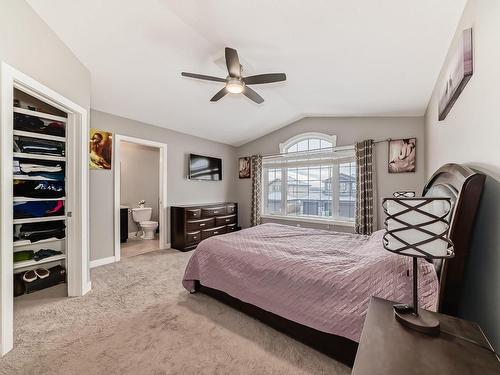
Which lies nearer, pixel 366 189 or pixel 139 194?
pixel 366 189

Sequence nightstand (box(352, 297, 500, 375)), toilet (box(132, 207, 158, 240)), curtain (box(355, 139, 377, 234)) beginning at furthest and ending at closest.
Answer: toilet (box(132, 207, 158, 240)) → curtain (box(355, 139, 377, 234)) → nightstand (box(352, 297, 500, 375))

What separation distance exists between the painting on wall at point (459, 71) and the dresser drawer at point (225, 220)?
13.7ft

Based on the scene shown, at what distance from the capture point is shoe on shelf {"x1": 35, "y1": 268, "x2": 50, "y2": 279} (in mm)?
2715

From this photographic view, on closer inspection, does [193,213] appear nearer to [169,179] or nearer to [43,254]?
[169,179]

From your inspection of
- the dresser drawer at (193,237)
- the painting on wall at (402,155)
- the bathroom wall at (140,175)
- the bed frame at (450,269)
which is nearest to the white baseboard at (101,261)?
A: the dresser drawer at (193,237)

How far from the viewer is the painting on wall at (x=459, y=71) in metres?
1.38

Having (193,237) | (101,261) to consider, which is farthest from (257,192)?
(101,261)

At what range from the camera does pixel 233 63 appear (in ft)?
7.42

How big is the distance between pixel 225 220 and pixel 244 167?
5.03 ft

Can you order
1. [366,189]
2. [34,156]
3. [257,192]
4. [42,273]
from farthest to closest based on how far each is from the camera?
[257,192] → [366,189] → [42,273] → [34,156]

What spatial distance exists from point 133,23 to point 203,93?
1.40 meters

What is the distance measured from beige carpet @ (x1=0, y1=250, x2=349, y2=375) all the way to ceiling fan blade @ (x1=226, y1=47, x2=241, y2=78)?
254cm

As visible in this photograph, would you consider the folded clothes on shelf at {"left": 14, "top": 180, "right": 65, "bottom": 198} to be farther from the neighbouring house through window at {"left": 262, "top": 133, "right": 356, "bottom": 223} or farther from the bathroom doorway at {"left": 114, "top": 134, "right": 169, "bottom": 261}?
the neighbouring house through window at {"left": 262, "top": 133, "right": 356, "bottom": 223}

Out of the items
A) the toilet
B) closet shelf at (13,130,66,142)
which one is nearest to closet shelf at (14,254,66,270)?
closet shelf at (13,130,66,142)
